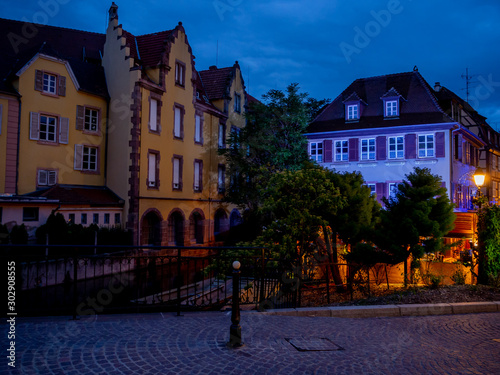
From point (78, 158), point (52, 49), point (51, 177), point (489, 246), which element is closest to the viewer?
point (489, 246)

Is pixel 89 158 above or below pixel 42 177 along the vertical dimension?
above

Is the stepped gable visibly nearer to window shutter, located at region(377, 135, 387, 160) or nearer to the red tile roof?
the red tile roof

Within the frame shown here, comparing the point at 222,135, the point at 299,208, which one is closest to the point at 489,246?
the point at 299,208

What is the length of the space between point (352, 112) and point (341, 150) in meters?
2.94

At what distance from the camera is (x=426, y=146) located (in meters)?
26.6

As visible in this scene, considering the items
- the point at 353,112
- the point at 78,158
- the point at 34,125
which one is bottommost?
the point at 78,158

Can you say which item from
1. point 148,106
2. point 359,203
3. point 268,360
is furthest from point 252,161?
point 268,360

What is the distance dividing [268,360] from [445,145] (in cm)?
2451

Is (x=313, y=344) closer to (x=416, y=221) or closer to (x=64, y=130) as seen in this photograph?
(x=416, y=221)

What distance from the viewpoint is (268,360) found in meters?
5.36

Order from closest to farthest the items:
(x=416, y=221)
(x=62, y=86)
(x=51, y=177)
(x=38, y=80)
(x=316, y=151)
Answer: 1. (x=416, y=221)
2. (x=38, y=80)
3. (x=51, y=177)
4. (x=62, y=86)
5. (x=316, y=151)

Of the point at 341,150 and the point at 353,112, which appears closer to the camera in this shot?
the point at 341,150

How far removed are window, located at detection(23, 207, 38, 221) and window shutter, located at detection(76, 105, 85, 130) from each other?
22.0 ft

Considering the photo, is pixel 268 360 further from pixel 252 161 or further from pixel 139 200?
pixel 252 161
